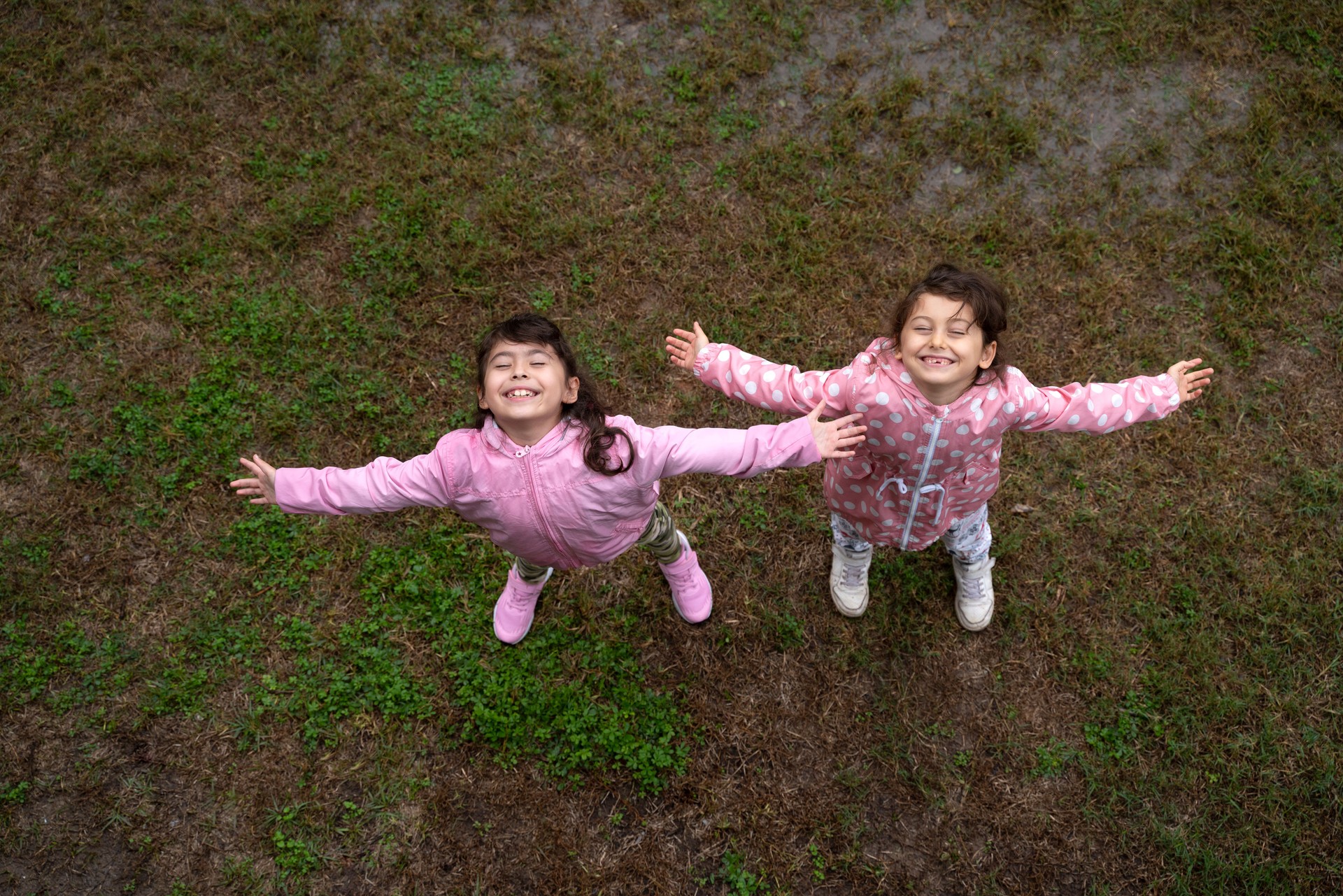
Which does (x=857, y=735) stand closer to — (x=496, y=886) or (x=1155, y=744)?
(x=1155, y=744)

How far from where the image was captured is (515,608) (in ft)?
12.5

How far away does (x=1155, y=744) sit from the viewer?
147 inches

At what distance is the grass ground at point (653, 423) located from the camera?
12.1 feet

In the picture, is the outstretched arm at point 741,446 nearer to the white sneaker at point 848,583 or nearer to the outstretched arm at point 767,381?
the outstretched arm at point 767,381

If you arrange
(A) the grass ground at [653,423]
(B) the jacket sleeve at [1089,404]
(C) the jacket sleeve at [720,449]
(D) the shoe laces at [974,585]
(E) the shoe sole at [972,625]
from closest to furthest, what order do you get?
(C) the jacket sleeve at [720,449] < (B) the jacket sleeve at [1089,404] < (A) the grass ground at [653,423] < (D) the shoe laces at [974,585] < (E) the shoe sole at [972,625]

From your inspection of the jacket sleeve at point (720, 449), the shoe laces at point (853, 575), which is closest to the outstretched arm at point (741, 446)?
the jacket sleeve at point (720, 449)

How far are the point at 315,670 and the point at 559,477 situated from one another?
1849mm

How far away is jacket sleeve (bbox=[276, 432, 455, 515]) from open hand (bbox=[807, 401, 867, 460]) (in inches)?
46.5

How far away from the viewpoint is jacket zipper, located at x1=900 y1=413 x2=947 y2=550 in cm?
284

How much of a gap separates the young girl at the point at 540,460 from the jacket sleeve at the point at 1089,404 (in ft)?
1.89

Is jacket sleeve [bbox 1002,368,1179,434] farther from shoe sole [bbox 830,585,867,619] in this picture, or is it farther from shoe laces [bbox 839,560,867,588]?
shoe sole [bbox 830,585,867,619]

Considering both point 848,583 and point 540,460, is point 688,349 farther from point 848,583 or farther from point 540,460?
point 848,583

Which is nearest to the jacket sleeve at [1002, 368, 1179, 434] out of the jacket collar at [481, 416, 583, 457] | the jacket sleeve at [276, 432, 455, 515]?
the jacket collar at [481, 416, 583, 457]

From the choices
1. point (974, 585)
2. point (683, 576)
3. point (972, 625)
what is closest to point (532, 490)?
point (683, 576)
